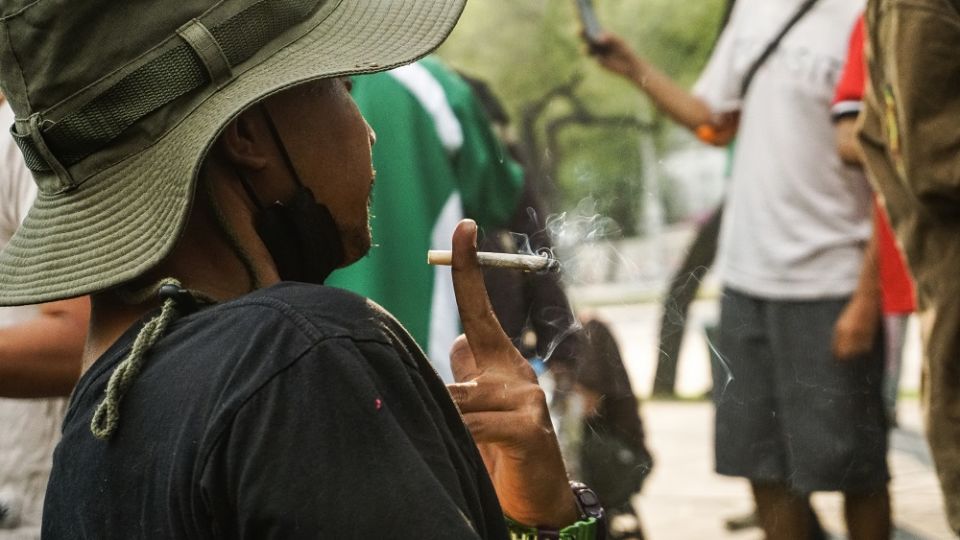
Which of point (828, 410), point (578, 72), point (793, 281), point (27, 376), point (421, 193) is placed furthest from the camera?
point (578, 72)

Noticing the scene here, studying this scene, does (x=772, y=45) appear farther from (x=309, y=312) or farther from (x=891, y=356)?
(x=309, y=312)

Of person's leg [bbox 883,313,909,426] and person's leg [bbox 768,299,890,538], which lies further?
person's leg [bbox 883,313,909,426]

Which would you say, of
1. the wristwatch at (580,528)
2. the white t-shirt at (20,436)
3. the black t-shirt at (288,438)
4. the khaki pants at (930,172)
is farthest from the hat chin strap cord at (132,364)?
the khaki pants at (930,172)

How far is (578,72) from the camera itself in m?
3.62

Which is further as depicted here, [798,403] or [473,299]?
[798,403]

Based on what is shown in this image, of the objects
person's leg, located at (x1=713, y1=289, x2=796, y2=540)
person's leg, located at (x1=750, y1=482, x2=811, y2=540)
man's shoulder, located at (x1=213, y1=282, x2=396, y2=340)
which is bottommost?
person's leg, located at (x1=750, y1=482, x2=811, y2=540)

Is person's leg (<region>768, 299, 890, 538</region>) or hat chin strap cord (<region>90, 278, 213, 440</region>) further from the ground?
hat chin strap cord (<region>90, 278, 213, 440</region>)

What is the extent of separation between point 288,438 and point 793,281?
237 cm

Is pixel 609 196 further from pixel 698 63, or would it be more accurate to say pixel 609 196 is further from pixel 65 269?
pixel 65 269

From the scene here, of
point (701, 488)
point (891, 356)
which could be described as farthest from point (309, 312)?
point (701, 488)

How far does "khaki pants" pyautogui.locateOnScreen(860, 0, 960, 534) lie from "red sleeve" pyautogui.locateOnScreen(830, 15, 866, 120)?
0.86ft

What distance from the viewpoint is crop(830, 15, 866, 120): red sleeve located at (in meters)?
3.07

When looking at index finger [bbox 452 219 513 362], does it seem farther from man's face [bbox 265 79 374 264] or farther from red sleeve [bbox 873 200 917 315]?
red sleeve [bbox 873 200 917 315]

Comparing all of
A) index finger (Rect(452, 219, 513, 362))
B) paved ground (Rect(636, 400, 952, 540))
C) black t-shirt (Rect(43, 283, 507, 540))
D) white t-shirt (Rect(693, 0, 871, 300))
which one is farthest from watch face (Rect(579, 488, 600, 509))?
paved ground (Rect(636, 400, 952, 540))
